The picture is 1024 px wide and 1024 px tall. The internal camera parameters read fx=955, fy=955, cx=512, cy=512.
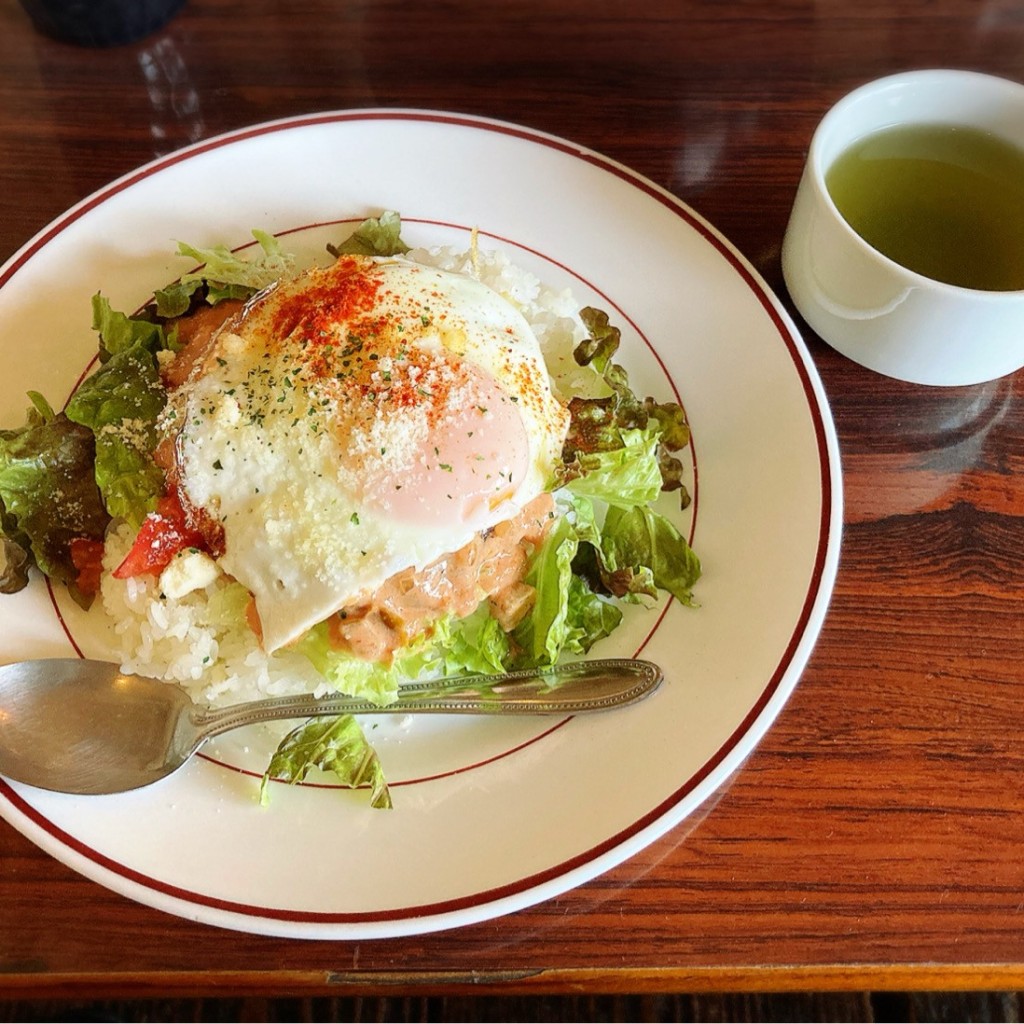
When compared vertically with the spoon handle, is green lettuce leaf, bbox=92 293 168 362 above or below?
above

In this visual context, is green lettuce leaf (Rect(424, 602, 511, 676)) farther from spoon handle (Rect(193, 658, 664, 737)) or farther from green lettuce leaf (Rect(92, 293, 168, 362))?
green lettuce leaf (Rect(92, 293, 168, 362))

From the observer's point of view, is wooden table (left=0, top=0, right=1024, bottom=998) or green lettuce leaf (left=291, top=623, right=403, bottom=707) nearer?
wooden table (left=0, top=0, right=1024, bottom=998)

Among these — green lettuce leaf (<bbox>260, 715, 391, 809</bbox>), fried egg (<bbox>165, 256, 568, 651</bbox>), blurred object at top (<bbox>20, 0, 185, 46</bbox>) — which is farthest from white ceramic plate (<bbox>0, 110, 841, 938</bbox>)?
blurred object at top (<bbox>20, 0, 185, 46</bbox>)

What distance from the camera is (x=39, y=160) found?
2264 millimetres

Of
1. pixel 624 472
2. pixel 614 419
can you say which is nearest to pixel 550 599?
pixel 624 472

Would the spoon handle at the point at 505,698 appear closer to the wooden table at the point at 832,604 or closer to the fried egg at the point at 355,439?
the fried egg at the point at 355,439

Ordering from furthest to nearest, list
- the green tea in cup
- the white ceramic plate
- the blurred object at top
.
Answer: the blurred object at top → the green tea in cup → the white ceramic plate

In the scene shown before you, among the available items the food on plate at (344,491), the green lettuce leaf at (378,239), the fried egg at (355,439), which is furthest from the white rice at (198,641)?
the green lettuce leaf at (378,239)

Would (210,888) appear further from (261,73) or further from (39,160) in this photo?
(261,73)

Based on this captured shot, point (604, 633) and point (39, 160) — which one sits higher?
point (39, 160)

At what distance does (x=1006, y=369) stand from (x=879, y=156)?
51 centimetres

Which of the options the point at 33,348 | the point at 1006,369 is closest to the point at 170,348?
the point at 33,348

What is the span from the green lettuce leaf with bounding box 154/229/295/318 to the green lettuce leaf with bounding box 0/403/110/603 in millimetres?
308

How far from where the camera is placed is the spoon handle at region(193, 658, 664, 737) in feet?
5.07
